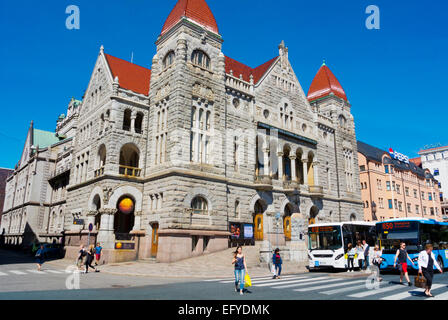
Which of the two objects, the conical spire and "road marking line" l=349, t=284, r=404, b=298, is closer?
"road marking line" l=349, t=284, r=404, b=298

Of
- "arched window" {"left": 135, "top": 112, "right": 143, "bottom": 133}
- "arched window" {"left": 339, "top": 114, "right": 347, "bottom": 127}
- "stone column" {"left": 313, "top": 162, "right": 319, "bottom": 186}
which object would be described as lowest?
"stone column" {"left": 313, "top": 162, "right": 319, "bottom": 186}

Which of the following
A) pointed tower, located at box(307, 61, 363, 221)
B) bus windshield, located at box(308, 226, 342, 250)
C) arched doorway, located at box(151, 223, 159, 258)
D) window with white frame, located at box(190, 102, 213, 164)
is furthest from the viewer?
pointed tower, located at box(307, 61, 363, 221)

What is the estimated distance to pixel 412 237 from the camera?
19.5 metres

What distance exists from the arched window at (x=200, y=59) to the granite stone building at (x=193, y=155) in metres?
0.11

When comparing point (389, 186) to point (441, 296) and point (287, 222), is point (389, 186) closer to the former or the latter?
point (287, 222)

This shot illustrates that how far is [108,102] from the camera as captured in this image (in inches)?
1259

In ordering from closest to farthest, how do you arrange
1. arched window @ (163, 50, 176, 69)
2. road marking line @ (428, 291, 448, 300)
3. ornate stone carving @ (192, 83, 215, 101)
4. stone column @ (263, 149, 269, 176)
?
road marking line @ (428, 291, 448, 300) → ornate stone carving @ (192, 83, 215, 101) → arched window @ (163, 50, 176, 69) → stone column @ (263, 149, 269, 176)

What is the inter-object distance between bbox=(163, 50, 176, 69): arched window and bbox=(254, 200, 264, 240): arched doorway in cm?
1551

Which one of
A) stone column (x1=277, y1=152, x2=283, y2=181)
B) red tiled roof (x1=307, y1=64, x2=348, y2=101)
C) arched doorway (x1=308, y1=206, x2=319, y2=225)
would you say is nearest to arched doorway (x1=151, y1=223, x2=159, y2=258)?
stone column (x1=277, y1=152, x2=283, y2=181)

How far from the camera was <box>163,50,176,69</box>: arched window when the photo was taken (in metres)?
31.7

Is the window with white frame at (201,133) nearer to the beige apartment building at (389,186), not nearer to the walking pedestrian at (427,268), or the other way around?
the walking pedestrian at (427,268)

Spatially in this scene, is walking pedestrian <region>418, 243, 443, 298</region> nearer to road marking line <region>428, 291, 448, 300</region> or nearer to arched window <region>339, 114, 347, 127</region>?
road marking line <region>428, 291, 448, 300</region>

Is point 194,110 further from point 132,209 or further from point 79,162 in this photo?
point 79,162
